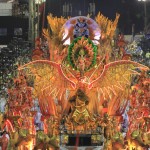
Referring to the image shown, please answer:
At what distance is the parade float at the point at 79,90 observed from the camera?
1580 cm

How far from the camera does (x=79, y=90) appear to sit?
16.0m

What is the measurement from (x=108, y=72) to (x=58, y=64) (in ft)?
5.00

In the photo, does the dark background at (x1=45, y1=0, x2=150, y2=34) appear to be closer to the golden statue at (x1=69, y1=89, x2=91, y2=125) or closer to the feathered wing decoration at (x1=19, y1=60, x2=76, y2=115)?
the feathered wing decoration at (x1=19, y1=60, x2=76, y2=115)

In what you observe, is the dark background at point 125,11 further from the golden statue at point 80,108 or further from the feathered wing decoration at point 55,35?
the golden statue at point 80,108

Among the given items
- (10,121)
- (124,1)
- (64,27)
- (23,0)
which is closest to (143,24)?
(124,1)

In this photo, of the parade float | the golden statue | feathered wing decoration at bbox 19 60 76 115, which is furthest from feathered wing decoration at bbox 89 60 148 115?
feathered wing decoration at bbox 19 60 76 115

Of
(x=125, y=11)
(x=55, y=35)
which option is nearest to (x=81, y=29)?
(x=55, y=35)

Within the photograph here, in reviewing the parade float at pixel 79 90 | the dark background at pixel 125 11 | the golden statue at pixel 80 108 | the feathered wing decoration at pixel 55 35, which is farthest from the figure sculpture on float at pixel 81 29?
the dark background at pixel 125 11

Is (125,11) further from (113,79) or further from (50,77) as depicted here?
(50,77)

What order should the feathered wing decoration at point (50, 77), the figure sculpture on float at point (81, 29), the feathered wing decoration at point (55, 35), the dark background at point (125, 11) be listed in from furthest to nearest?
the dark background at point (125, 11) → the feathered wing decoration at point (55, 35) → the figure sculpture on float at point (81, 29) → the feathered wing decoration at point (50, 77)

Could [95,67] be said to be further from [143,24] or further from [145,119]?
[143,24]

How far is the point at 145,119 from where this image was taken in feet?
51.2

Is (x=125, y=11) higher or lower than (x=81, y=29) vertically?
higher

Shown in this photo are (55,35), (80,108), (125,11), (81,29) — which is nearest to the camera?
(80,108)
